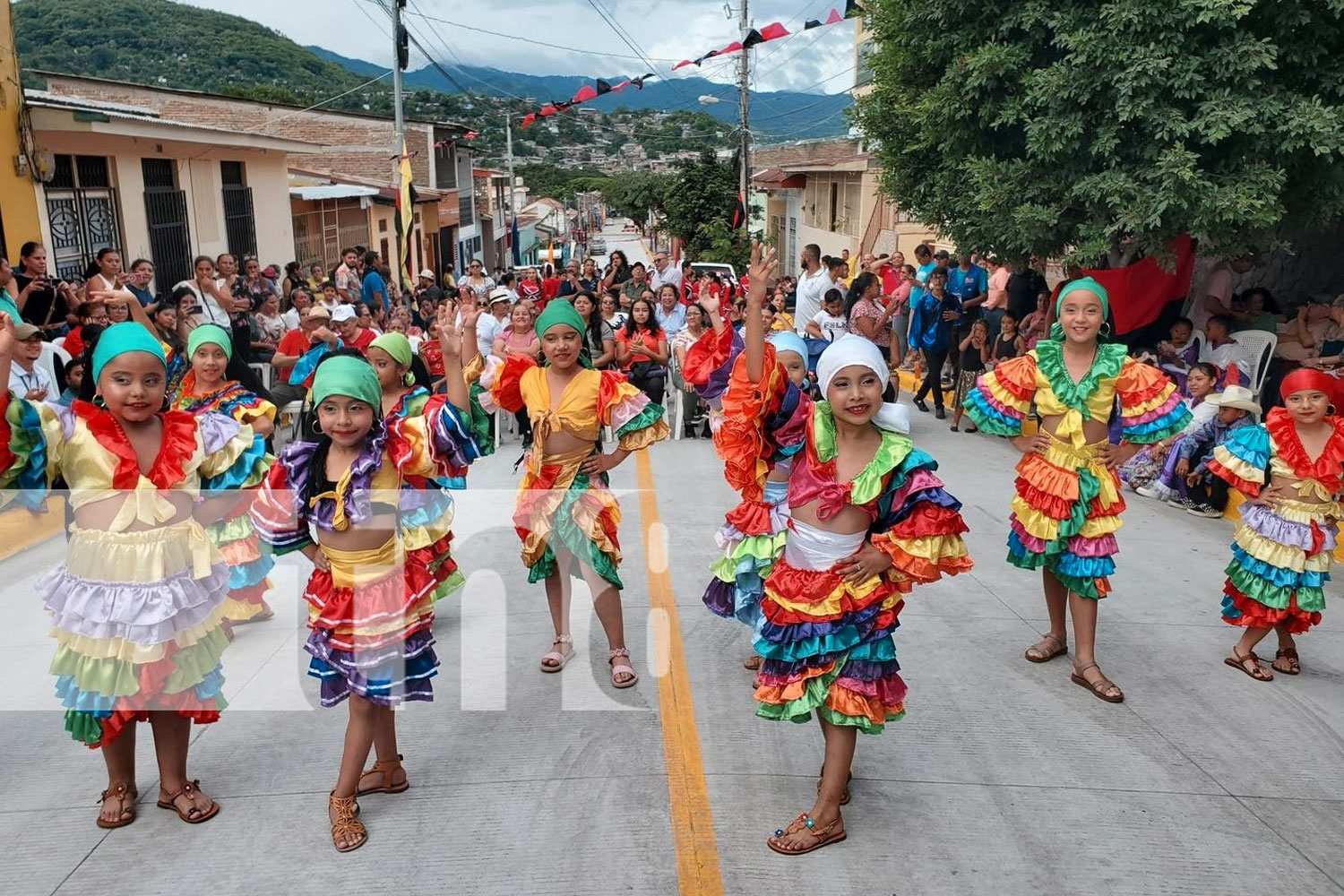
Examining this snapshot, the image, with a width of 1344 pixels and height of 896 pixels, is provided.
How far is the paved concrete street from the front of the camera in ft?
12.6

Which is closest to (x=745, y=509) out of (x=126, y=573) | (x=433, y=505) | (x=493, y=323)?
(x=433, y=505)

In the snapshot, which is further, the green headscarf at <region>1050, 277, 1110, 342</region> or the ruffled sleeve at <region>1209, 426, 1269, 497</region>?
the ruffled sleeve at <region>1209, 426, 1269, 497</region>

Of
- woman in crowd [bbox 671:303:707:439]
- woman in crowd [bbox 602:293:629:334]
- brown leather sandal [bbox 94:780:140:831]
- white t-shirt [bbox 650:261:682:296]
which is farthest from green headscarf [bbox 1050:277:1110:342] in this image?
white t-shirt [bbox 650:261:682:296]

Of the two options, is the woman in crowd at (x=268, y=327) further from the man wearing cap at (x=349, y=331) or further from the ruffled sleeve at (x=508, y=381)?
the ruffled sleeve at (x=508, y=381)

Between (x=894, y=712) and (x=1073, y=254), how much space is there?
6772 millimetres

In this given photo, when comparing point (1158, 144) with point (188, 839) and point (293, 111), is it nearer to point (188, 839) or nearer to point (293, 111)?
point (188, 839)

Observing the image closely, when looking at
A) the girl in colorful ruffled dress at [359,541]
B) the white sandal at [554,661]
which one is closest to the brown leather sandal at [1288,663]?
the white sandal at [554,661]

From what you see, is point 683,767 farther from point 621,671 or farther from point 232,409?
point 232,409

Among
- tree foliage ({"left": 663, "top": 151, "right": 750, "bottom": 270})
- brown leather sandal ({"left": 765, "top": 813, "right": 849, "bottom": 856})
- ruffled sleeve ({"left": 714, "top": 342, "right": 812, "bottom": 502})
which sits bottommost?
brown leather sandal ({"left": 765, "top": 813, "right": 849, "bottom": 856})

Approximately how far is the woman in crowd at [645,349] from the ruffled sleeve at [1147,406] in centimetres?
648

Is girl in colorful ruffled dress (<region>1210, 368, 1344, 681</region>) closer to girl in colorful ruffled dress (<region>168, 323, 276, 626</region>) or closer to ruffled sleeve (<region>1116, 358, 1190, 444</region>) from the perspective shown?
ruffled sleeve (<region>1116, 358, 1190, 444</region>)

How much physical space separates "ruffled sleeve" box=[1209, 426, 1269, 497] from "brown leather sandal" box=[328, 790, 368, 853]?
4502 millimetres

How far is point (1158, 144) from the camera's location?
8.62m

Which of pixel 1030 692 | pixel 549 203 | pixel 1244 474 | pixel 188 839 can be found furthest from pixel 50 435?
pixel 549 203
